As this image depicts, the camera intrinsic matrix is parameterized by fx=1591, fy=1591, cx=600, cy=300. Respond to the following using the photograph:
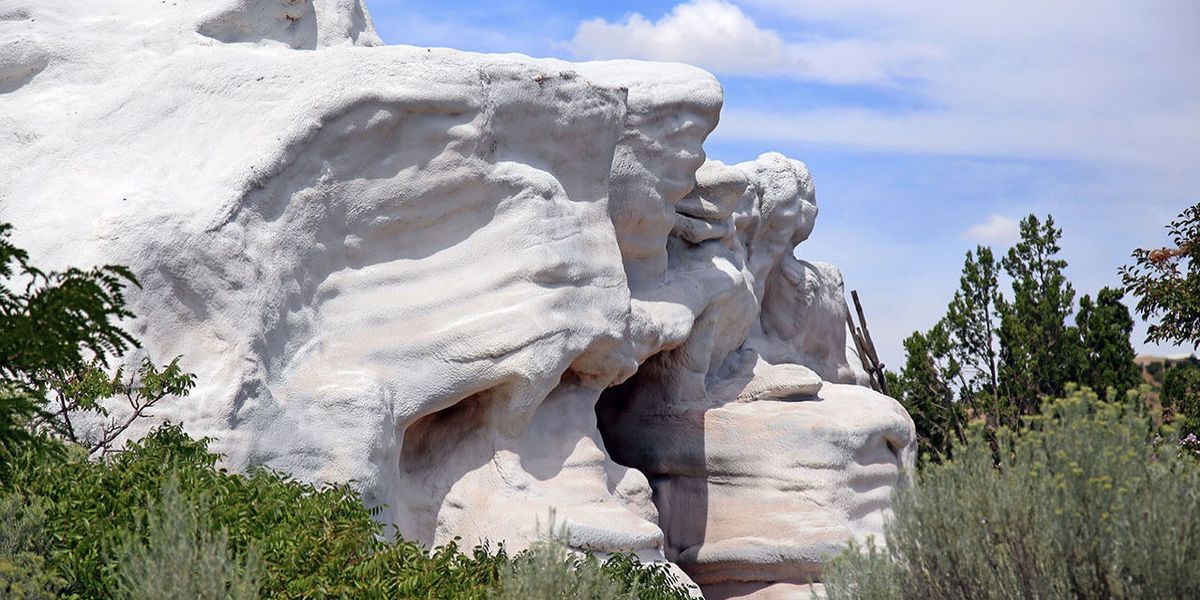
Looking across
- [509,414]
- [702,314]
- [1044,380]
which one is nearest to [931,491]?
[509,414]

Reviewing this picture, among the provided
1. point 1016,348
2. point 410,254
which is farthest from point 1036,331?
point 410,254

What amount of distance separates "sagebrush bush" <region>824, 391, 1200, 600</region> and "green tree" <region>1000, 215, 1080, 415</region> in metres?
13.8

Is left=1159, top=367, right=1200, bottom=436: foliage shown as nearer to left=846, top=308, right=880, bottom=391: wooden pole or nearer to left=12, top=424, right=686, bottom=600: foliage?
left=846, top=308, right=880, bottom=391: wooden pole

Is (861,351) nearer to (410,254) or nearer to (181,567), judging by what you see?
(410,254)

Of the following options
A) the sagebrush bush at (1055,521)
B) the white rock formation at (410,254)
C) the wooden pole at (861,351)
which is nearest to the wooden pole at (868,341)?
the wooden pole at (861,351)

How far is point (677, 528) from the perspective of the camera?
43.1 feet

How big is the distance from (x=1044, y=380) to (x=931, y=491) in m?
14.4

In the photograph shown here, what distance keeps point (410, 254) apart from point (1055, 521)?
4.75 m

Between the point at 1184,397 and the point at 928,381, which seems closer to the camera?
the point at 1184,397

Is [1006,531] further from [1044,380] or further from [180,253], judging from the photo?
[1044,380]

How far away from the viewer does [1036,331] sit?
832 inches

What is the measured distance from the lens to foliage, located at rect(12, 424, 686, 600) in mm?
6551

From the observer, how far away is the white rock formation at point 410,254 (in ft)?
29.1

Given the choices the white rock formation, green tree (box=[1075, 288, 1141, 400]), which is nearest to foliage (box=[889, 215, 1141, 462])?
green tree (box=[1075, 288, 1141, 400])
